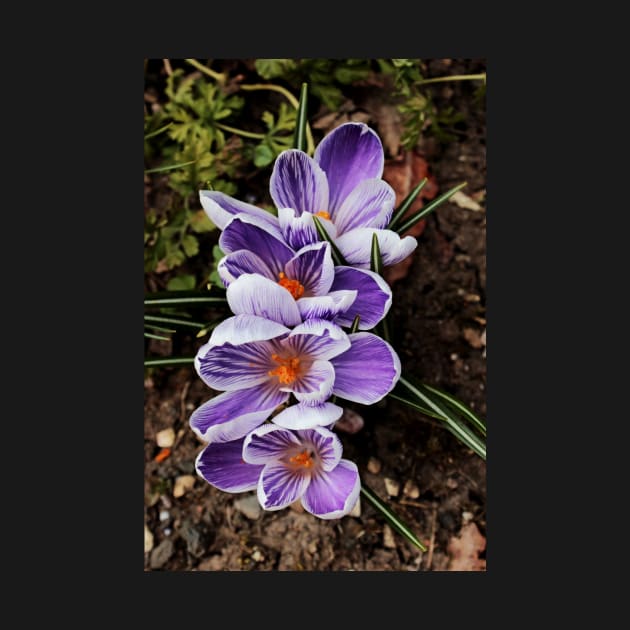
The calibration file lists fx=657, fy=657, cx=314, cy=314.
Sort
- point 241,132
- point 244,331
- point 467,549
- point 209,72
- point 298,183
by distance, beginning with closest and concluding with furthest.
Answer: point 244,331
point 298,183
point 467,549
point 241,132
point 209,72

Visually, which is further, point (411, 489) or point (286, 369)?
point (411, 489)

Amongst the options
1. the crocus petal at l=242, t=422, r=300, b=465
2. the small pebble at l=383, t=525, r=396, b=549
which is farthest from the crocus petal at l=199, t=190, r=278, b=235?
the small pebble at l=383, t=525, r=396, b=549

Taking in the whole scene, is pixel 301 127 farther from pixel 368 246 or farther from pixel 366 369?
pixel 366 369

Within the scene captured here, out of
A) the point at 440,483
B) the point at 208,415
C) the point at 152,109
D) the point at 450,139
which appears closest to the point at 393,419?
the point at 440,483

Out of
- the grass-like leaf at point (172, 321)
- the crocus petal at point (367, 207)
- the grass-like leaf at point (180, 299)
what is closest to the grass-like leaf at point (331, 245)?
the crocus petal at point (367, 207)

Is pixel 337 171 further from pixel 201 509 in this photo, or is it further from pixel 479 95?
pixel 201 509

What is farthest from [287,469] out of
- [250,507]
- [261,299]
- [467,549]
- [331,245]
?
[467,549]
